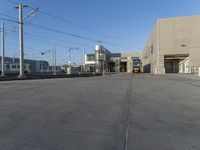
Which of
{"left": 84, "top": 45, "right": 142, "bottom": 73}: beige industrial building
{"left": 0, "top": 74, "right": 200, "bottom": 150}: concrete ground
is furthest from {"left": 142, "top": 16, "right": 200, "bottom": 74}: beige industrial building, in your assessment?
{"left": 0, "top": 74, "right": 200, "bottom": 150}: concrete ground

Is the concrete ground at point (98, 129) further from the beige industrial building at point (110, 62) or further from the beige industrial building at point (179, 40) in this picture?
the beige industrial building at point (110, 62)

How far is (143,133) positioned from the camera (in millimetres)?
4398

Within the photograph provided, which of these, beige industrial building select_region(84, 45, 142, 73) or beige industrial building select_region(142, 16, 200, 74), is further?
beige industrial building select_region(84, 45, 142, 73)

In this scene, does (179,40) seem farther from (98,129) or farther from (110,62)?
(98,129)

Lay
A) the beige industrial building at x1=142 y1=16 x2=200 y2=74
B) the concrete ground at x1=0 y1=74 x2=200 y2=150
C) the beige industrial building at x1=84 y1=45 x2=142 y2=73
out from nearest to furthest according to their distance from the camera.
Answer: the concrete ground at x1=0 y1=74 x2=200 y2=150
the beige industrial building at x1=142 y1=16 x2=200 y2=74
the beige industrial building at x1=84 y1=45 x2=142 y2=73

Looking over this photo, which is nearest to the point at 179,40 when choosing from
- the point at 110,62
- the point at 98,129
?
the point at 110,62

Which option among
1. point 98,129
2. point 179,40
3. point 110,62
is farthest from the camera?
point 110,62

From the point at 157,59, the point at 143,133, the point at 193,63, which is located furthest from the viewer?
the point at 157,59

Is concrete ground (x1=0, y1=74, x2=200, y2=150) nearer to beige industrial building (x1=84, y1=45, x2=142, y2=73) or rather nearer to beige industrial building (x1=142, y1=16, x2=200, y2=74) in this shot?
beige industrial building (x1=142, y1=16, x2=200, y2=74)

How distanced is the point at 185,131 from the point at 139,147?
164cm

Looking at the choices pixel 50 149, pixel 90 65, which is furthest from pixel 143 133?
pixel 90 65

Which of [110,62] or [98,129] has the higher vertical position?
[110,62]

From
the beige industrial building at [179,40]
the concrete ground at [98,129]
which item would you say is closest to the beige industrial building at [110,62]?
the beige industrial building at [179,40]

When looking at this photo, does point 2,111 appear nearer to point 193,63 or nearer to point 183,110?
point 183,110
